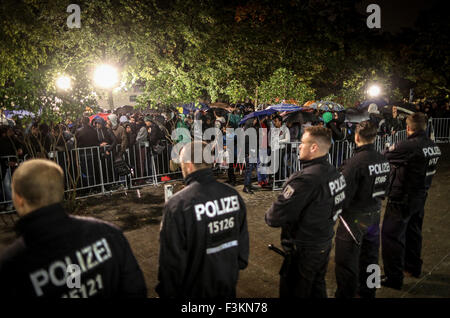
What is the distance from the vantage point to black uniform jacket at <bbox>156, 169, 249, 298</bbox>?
238cm

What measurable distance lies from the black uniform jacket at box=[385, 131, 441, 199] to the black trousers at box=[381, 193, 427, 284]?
0.38 feet

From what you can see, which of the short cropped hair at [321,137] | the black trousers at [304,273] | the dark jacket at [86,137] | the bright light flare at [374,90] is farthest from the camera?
the bright light flare at [374,90]

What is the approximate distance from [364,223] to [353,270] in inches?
21.9

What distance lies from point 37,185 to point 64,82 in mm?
5796

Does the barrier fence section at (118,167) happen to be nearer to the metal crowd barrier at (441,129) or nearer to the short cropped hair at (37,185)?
the short cropped hair at (37,185)

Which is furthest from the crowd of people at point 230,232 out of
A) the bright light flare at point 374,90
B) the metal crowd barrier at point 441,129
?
the bright light flare at point 374,90

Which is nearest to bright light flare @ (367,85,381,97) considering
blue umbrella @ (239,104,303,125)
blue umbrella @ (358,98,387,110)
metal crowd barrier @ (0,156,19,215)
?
blue umbrella @ (358,98,387,110)

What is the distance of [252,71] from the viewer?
1557 centimetres

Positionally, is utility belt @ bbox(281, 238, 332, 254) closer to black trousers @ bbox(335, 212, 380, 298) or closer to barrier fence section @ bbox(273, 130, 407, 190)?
black trousers @ bbox(335, 212, 380, 298)

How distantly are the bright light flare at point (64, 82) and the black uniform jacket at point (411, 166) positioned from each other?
6.23 meters

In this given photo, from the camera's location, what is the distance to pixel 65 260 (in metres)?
1.70

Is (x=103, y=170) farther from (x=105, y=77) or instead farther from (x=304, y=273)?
(x=304, y=273)

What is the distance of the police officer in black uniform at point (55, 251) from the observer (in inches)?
62.5
